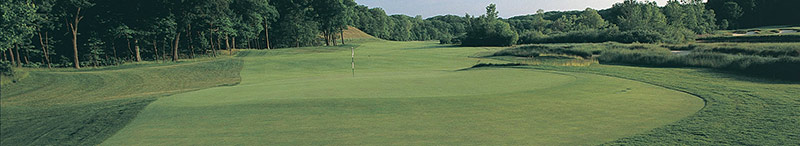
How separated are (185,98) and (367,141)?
23.0ft

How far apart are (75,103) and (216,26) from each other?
35060 mm

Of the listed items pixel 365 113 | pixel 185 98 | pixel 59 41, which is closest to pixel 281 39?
pixel 59 41

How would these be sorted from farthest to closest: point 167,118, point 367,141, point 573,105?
Result: 1. point 573,105
2. point 167,118
3. point 367,141

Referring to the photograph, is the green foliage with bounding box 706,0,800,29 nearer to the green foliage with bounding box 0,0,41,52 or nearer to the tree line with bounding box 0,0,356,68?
the tree line with bounding box 0,0,356,68

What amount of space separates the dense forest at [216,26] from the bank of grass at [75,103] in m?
2.44

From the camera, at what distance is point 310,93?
34.7 feet

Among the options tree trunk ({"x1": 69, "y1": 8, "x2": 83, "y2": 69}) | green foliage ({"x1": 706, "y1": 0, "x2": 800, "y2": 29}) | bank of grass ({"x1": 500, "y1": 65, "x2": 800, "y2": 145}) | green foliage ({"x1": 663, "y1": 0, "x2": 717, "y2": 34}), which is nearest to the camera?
bank of grass ({"x1": 500, "y1": 65, "x2": 800, "y2": 145})

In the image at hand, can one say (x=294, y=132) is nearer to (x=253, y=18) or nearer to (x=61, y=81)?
(x=61, y=81)

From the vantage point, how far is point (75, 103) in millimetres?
11125

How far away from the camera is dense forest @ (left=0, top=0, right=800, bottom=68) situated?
105ft

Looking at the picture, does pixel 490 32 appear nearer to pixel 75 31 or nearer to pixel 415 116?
pixel 75 31

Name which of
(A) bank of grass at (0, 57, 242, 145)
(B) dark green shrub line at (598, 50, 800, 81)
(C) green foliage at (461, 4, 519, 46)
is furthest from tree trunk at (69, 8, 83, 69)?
(C) green foliage at (461, 4, 519, 46)

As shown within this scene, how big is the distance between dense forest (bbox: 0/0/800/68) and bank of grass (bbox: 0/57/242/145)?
2.44m

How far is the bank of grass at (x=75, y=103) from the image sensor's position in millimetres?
6742
